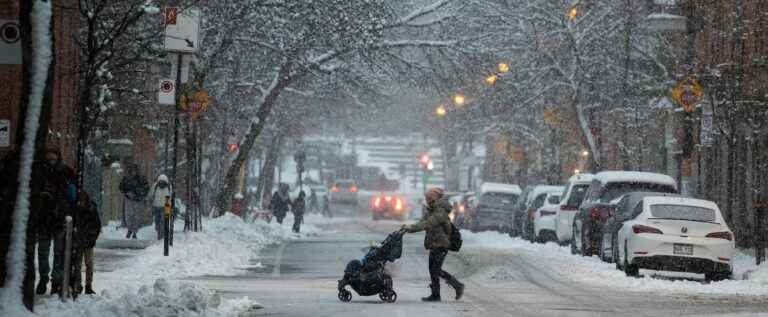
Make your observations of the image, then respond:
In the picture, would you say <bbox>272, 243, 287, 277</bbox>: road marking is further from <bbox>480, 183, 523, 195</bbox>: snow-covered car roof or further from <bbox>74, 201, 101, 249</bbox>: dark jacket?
<bbox>480, 183, 523, 195</bbox>: snow-covered car roof

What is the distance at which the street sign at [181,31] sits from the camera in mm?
27839

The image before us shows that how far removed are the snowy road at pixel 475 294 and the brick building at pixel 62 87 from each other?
5.82m

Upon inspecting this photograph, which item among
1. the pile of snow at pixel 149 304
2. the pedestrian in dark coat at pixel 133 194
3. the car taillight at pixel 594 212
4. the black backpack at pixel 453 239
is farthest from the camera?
the pedestrian in dark coat at pixel 133 194

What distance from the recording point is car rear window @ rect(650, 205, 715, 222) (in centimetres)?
2658

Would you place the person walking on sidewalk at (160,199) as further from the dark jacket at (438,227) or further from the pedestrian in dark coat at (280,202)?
the pedestrian in dark coat at (280,202)

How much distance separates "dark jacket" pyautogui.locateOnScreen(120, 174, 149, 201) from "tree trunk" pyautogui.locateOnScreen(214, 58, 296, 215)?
6.28m

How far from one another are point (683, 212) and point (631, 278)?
5.61ft

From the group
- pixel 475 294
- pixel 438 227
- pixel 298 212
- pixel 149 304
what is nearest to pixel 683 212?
pixel 475 294

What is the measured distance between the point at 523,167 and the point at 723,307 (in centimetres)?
5494

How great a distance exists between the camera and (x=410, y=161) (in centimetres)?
14050

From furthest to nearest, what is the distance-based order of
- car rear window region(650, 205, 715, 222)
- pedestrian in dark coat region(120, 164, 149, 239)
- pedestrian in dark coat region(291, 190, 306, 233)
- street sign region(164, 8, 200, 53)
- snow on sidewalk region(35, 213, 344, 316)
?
pedestrian in dark coat region(291, 190, 306, 233) < pedestrian in dark coat region(120, 164, 149, 239) < street sign region(164, 8, 200, 53) < car rear window region(650, 205, 715, 222) < snow on sidewalk region(35, 213, 344, 316)

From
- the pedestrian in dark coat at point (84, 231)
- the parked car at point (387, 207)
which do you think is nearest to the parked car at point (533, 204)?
the pedestrian in dark coat at point (84, 231)

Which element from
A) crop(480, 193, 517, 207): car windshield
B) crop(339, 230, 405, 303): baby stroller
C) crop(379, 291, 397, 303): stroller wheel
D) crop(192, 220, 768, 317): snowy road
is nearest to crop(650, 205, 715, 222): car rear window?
crop(192, 220, 768, 317): snowy road

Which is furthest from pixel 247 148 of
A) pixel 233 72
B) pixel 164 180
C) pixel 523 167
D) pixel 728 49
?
pixel 523 167
